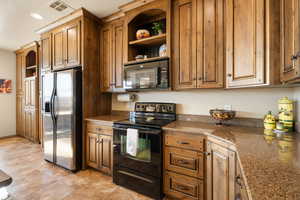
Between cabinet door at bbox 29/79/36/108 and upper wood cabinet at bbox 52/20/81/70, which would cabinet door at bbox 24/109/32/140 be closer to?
cabinet door at bbox 29/79/36/108

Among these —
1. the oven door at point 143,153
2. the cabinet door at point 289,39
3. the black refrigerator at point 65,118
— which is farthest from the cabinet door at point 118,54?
the cabinet door at point 289,39

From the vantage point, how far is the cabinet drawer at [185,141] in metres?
1.55

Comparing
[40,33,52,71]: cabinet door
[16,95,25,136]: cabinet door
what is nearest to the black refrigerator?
[40,33,52,71]: cabinet door

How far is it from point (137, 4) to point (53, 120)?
2484mm

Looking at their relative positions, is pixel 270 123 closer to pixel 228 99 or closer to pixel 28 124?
pixel 228 99

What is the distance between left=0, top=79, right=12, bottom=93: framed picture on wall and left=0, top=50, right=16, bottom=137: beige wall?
0.11 m

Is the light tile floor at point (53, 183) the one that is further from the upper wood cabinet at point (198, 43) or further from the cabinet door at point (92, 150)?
the upper wood cabinet at point (198, 43)

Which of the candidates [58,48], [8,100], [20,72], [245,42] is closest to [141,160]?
[245,42]

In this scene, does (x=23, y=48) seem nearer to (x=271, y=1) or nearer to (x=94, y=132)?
(x=94, y=132)

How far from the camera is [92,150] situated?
2.45m

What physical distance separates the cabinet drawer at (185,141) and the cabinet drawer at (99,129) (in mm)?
988

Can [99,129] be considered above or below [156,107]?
below

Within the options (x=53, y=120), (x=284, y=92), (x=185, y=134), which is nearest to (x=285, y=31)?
(x=284, y=92)

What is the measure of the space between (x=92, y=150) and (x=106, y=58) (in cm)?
169
